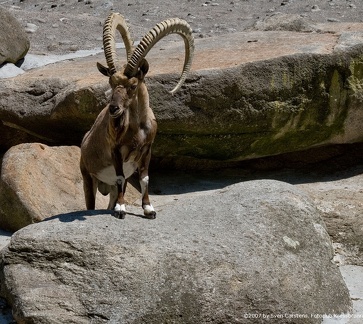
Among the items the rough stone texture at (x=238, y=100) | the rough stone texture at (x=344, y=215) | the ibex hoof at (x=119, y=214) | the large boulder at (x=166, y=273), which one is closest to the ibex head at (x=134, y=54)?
the ibex hoof at (x=119, y=214)

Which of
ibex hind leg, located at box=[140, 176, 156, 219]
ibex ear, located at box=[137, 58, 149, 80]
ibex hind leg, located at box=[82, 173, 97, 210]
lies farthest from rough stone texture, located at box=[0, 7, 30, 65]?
ibex ear, located at box=[137, 58, 149, 80]

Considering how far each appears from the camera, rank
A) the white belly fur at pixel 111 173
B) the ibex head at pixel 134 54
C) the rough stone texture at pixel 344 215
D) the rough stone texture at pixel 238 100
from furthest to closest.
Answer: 1. the rough stone texture at pixel 238 100
2. the rough stone texture at pixel 344 215
3. the white belly fur at pixel 111 173
4. the ibex head at pixel 134 54

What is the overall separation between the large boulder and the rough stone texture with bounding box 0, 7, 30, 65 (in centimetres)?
597

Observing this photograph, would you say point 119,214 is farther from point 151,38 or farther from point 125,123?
point 151,38

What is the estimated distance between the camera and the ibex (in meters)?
7.13

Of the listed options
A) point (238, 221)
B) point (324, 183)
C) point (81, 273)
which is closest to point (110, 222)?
point (81, 273)

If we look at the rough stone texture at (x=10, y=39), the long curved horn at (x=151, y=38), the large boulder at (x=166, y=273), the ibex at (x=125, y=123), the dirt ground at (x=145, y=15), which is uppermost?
the long curved horn at (x=151, y=38)

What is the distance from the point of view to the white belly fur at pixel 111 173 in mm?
7727

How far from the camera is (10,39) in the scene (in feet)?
42.4

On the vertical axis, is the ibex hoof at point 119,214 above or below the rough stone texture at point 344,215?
above

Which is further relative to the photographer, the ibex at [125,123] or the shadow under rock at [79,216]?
the shadow under rock at [79,216]

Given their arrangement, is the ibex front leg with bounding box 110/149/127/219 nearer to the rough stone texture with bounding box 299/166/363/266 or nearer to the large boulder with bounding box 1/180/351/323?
the large boulder with bounding box 1/180/351/323

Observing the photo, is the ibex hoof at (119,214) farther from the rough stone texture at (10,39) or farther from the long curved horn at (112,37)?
the rough stone texture at (10,39)

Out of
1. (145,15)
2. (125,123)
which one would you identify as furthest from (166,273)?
(145,15)
